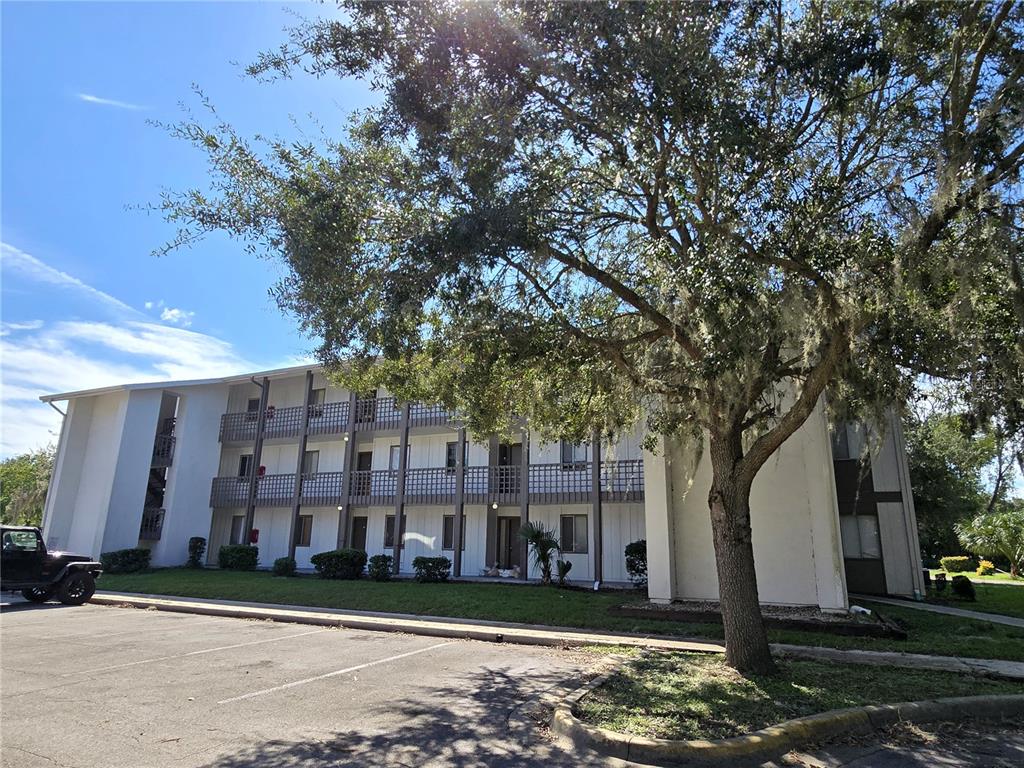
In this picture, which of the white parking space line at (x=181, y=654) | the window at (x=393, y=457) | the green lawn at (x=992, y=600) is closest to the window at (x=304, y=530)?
the window at (x=393, y=457)

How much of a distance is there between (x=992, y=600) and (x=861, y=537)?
3449mm

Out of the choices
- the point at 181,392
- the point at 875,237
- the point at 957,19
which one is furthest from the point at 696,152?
the point at 181,392

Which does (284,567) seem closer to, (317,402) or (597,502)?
(317,402)

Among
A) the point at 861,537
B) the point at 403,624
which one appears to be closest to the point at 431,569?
the point at 403,624

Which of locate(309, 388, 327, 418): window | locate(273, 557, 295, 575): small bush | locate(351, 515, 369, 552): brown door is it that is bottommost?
locate(273, 557, 295, 575): small bush

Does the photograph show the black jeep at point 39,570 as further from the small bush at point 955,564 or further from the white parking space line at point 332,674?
the small bush at point 955,564

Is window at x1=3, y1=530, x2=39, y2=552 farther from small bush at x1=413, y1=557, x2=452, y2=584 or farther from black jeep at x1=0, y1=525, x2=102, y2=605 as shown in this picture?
small bush at x1=413, y1=557, x2=452, y2=584

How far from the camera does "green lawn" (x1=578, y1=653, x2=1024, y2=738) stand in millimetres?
5527

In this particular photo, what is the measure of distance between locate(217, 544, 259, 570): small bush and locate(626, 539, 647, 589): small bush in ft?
50.3

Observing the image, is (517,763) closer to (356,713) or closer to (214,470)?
(356,713)

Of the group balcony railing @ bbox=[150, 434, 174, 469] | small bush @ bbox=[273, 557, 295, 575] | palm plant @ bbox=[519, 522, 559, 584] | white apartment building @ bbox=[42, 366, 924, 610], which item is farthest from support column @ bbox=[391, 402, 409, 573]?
balcony railing @ bbox=[150, 434, 174, 469]

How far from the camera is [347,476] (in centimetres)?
2411

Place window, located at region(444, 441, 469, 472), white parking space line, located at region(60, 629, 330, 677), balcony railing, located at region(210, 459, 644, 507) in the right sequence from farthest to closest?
window, located at region(444, 441, 469, 472) → balcony railing, located at region(210, 459, 644, 507) → white parking space line, located at region(60, 629, 330, 677)

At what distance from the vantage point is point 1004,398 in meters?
7.91
